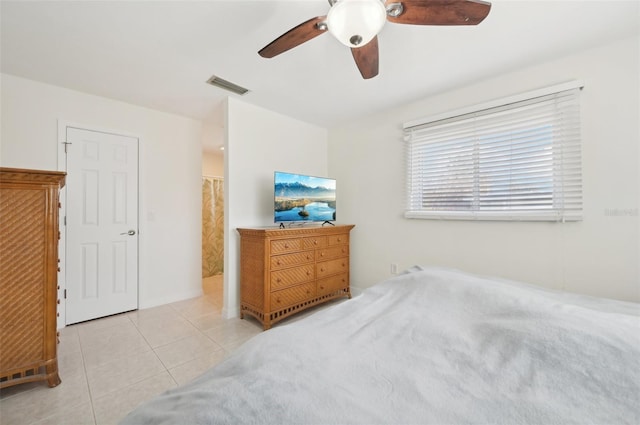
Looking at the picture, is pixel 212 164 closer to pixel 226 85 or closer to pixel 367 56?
pixel 226 85

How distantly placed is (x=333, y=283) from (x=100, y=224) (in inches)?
105

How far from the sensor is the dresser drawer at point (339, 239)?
10.4 ft

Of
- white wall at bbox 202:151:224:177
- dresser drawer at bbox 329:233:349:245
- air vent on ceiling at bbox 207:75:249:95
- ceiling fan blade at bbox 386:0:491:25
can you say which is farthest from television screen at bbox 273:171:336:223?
white wall at bbox 202:151:224:177

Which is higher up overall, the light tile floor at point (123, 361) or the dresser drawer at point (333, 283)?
the dresser drawer at point (333, 283)

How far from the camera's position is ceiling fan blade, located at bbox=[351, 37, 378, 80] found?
4.91ft

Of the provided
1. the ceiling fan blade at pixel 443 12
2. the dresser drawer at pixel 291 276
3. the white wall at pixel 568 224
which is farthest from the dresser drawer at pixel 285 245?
the ceiling fan blade at pixel 443 12

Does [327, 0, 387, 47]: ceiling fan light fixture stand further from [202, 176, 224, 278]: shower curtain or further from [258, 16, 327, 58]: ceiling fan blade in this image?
[202, 176, 224, 278]: shower curtain

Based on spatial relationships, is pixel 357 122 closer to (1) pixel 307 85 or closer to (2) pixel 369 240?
(1) pixel 307 85

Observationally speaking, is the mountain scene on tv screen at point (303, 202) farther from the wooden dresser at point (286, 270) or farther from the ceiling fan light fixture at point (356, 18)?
the ceiling fan light fixture at point (356, 18)

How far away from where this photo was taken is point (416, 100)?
2936 mm

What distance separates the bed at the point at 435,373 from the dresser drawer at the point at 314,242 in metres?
1.72

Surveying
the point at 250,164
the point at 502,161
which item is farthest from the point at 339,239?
the point at 502,161

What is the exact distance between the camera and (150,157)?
3.15 m

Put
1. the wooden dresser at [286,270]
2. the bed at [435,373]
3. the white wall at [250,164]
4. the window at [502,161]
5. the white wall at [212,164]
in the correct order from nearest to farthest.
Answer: the bed at [435,373], the window at [502,161], the wooden dresser at [286,270], the white wall at [250,164], the white wall at [212,164]
